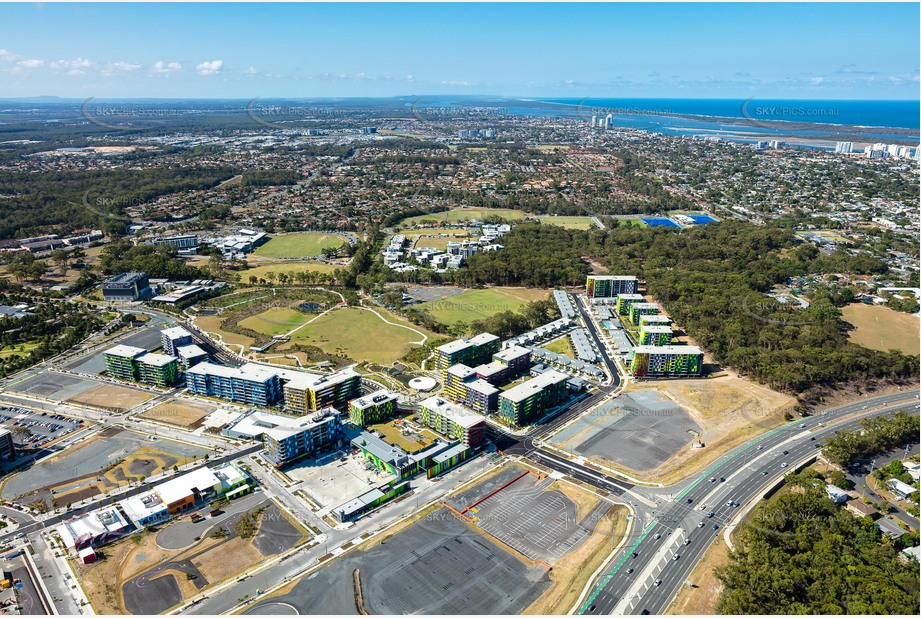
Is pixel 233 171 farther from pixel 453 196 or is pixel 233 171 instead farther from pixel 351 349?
pixel 351 349

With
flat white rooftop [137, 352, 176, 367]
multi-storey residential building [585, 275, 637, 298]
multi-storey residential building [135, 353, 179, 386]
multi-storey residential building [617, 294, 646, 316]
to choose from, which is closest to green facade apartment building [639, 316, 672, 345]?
multi-storey residential building [617, 294, 646, 316]

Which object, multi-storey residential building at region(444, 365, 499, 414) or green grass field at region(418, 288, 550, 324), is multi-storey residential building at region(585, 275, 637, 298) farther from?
multi-storey residential building at region(444, 365, 499, 414)

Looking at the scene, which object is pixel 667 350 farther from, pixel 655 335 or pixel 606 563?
pixel 606 563

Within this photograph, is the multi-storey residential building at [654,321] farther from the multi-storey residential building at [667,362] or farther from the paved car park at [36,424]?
the paved car park at [36,424]

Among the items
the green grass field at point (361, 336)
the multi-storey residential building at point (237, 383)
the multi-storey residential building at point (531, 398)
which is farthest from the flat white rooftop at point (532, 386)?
the multi-storey residential building at point (237, 383)

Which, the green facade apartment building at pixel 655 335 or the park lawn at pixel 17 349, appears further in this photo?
the green facade apartment building at pixel 655 335

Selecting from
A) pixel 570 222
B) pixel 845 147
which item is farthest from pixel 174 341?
pixel 845 147
